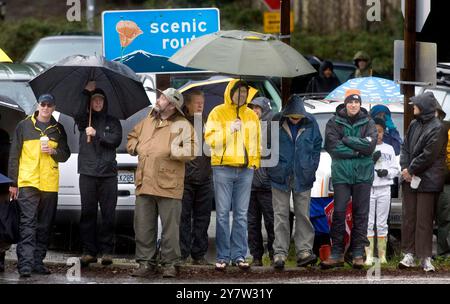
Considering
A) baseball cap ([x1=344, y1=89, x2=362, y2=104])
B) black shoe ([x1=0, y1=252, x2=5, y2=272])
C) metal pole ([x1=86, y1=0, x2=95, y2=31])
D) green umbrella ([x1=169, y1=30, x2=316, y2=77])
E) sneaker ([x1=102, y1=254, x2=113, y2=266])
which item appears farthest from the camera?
metal pole ([x1=86, y1=0, x2=95, y2=31])

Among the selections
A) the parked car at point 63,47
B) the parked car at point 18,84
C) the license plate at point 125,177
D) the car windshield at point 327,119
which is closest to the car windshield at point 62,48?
the parked car at point 63,47

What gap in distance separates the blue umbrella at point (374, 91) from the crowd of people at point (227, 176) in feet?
3.01

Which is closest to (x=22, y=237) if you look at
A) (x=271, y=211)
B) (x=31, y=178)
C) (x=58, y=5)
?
(x=31, y=178)

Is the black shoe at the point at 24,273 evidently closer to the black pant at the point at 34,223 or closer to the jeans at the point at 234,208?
the black pant at the point at 34,223

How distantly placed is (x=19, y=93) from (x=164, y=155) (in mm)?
3888

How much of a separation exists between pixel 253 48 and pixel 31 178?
8.51ft

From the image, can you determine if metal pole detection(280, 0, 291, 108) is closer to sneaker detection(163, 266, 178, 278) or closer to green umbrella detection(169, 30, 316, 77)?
green umbrella detection(169, 30, 316, 77)

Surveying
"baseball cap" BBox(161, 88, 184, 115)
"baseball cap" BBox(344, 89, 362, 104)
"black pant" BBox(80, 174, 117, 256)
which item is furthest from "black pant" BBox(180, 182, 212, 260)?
"baseball cap" BBox(344, 89, 362, 104)

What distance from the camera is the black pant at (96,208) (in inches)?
509

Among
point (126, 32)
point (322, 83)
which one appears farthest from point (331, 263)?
point (322, 83)

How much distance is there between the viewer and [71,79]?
517 inches

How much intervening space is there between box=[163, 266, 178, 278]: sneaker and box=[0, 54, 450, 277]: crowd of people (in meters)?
0.02

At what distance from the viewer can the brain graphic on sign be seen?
14531mm
